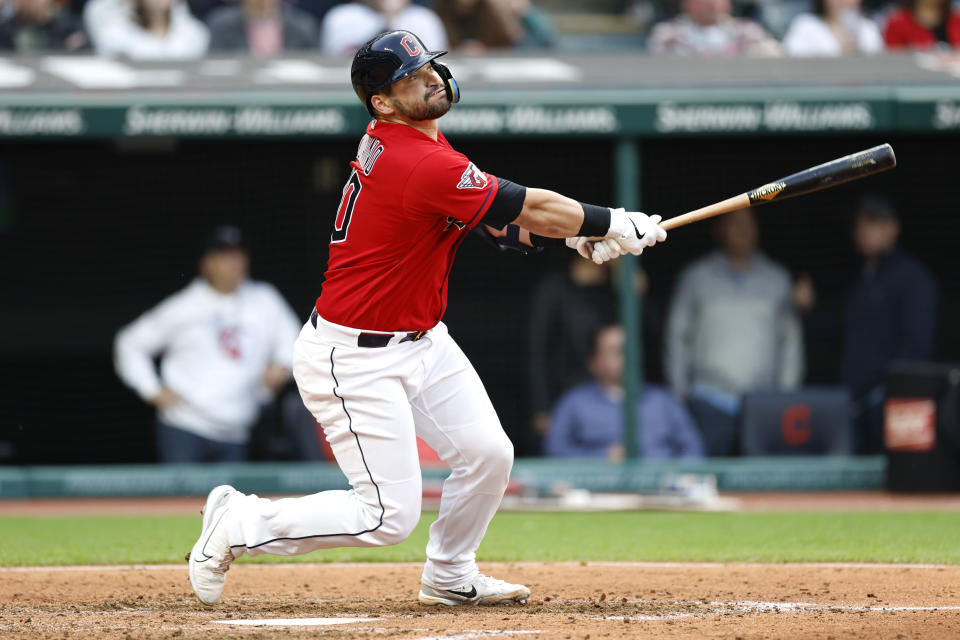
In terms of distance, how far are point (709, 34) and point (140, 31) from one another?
3769 millimetres

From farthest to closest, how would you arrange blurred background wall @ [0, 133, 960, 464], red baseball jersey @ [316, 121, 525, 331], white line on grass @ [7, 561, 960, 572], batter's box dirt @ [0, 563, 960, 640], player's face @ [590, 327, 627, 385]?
blurred background wall @ [0, 133, 960, 464] < player's face @ [590, 327, 627, 385] < white line on grass @ [7, 561, 960, 572] < red baseball jersey @ [316, 121, 525, 331] < batter's box dirt @ [0, 563, 960, 640]

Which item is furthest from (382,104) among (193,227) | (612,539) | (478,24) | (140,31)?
(140,31)

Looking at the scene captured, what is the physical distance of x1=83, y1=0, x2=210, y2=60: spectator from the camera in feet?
28.4

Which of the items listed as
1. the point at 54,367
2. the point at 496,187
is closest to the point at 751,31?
the point at 54,367

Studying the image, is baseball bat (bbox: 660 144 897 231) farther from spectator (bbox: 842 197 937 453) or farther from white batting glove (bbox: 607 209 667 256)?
spectator (bbox: 842 197 937 453)

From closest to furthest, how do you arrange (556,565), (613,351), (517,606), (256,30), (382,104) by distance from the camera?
(382,104) → (517,606) → (556,565) → (613,351) → (256,30)

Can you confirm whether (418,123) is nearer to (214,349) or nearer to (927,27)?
(214,349)

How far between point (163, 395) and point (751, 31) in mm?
4565

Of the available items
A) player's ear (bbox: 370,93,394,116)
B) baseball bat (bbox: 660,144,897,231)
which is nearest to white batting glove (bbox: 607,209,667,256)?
baseball bat (bbox: 660,144,897,231)

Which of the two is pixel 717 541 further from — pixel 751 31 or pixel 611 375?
pixel 751 31

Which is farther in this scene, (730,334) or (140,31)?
(140,31)

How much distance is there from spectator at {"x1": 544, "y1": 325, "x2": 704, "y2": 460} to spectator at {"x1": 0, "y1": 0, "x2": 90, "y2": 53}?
3889mm

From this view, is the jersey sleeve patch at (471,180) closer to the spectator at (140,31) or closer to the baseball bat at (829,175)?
the baseball bat at (829,175)

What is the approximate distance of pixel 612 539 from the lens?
610cm
